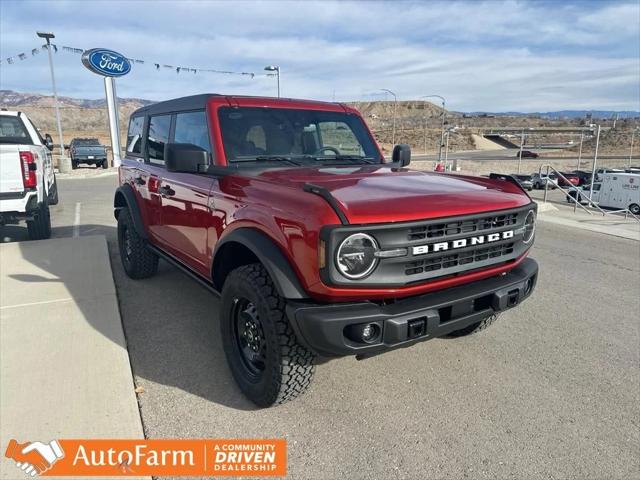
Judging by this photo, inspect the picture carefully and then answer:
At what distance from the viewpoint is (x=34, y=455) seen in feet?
7.80

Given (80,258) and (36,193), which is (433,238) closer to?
(80,258)

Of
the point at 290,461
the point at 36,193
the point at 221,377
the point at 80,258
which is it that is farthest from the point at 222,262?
the point at 36,193

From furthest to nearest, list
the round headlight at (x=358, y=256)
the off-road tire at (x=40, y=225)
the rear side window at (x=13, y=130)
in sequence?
the rear side window at (x=13, y=130)
the off-road tire at (x=40, y=225)
the round headlight at (x=358, y=256)

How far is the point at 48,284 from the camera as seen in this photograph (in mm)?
4969

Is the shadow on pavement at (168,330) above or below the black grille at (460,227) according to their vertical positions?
below

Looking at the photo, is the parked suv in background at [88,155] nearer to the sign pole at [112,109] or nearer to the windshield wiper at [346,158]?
the sign pole at [112,109]

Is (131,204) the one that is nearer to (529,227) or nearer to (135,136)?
(135,136)

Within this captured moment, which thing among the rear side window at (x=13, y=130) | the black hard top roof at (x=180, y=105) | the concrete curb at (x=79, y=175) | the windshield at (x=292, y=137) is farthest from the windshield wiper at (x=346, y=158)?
the concrete curb at (x=79, y=175)

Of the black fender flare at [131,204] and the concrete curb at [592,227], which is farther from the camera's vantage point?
the concrete curb at [592,227]

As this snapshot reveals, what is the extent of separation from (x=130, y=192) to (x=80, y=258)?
4.95ft

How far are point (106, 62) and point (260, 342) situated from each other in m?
23.9

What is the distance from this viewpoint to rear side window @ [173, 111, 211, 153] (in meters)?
3.52

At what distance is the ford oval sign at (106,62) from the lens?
2145 cm

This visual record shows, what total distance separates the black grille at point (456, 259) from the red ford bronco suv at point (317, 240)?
0.01 m
